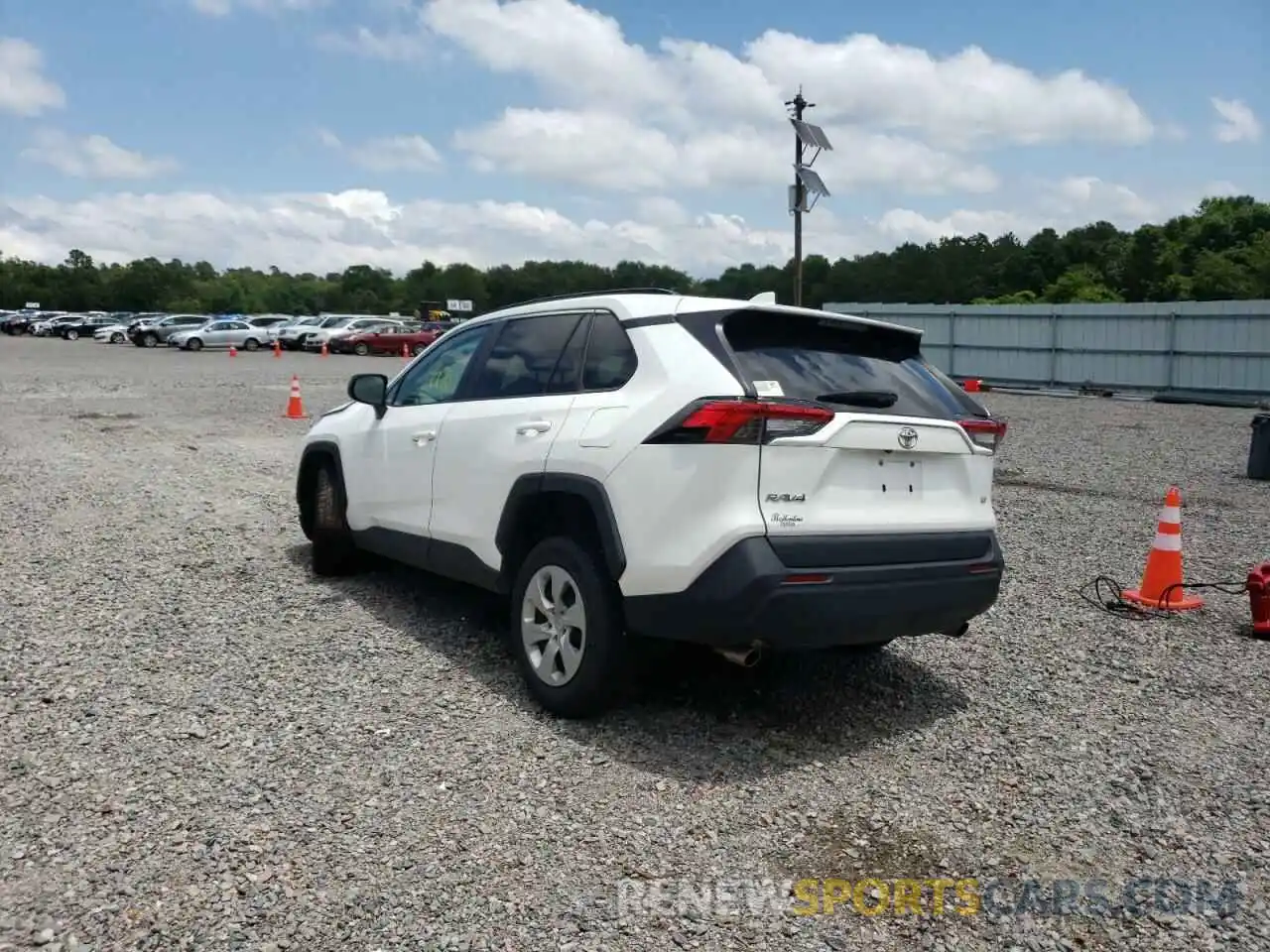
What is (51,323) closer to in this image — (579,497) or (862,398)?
(579,497)

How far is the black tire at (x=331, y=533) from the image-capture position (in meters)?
6.58

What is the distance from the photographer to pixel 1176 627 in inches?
243

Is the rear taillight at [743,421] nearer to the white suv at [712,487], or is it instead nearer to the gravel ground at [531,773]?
the white suv at [712,487]

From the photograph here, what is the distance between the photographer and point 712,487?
390 cm

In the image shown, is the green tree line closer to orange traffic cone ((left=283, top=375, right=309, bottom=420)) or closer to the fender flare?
orange traffic cone ((left=283, top=375, right=309, bottom=420))

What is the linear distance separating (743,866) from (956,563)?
1.67 m

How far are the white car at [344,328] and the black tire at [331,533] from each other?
39106 mm

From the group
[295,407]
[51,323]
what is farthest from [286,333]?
[295,407]

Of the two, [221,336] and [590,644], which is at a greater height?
[221,336]

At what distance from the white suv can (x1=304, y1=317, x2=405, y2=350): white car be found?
4147 cm

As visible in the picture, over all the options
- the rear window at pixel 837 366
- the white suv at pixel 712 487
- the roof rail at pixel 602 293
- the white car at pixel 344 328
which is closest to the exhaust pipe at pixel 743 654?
the white suv at pixel 712 487

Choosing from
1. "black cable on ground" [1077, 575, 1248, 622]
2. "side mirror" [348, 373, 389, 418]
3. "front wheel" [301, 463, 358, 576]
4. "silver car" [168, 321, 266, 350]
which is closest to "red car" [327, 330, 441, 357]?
"silver car" [168, 321, 266, 350]

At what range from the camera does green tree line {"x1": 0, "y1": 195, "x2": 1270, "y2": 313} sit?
56.8 metres

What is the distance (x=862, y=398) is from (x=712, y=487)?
769 millimetres
